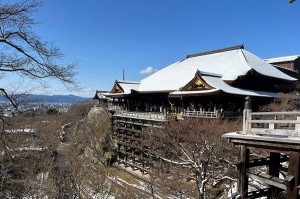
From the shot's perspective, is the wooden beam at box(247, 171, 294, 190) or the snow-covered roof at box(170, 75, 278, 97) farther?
the snow-covered roof at box(170, 75, 278, 97)

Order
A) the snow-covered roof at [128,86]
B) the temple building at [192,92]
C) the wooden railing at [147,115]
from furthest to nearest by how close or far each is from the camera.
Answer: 1. the snow-covered roof at [128,86]
2. the wooden railing at [147,115]
3. the temple building at [192,92]

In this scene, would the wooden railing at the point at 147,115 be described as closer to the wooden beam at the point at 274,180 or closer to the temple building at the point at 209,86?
the temple building at the point at 209,86

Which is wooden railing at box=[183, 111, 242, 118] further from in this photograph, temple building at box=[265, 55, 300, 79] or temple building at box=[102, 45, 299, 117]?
temple building at box=[265, 55, 300, 79]

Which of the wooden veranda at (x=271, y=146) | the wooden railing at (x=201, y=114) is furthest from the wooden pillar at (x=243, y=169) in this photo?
the wooden railing at (x=201, y=114)

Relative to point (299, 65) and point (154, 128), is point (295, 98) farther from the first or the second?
point (299, 65)

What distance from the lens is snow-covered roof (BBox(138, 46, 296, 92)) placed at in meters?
27.2

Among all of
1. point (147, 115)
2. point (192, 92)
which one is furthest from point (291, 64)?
point (147, 115)

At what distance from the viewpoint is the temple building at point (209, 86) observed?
2330 cm

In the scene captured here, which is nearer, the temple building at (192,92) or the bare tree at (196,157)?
the bare tree at (196,157)

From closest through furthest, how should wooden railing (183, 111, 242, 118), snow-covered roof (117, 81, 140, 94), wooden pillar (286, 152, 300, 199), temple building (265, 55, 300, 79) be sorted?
wooden pillar (286, 152, 300, 199) < wooden railing (183, 111, 242, 118) < snow-covered roof (117, 81, 140, 94) < temple building (265, 55, 300, 79)

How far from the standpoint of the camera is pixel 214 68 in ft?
98.7

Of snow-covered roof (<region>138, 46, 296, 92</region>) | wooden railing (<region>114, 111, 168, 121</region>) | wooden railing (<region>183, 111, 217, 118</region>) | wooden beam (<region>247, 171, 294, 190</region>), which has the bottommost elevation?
wooden beam (<region>247, 171, 294, 190</region>)

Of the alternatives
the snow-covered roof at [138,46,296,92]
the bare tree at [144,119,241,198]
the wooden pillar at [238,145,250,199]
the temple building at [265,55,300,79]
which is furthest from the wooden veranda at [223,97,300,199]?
the temple building at [265,55,300,79]

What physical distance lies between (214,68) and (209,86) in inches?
321
